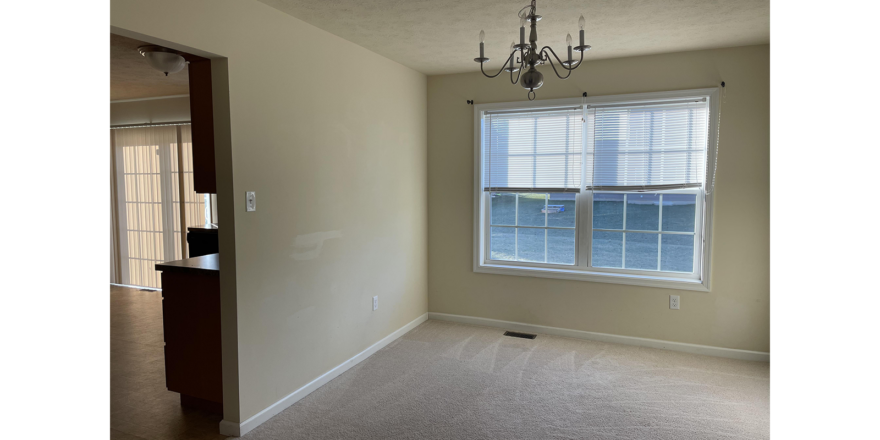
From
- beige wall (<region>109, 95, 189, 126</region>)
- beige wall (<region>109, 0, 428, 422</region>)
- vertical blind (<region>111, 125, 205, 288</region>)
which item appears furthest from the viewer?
vertical blind (<region>111, 125, 205, 288</region>)

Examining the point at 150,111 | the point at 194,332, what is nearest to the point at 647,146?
the point at 194,332

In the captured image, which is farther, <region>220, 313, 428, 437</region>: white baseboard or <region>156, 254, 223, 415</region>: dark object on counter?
<region>156, 254, 223, 415</region>: dark object on counter

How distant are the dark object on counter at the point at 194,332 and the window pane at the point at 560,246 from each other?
2.71 m

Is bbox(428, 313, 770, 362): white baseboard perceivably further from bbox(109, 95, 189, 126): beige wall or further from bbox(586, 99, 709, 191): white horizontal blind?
bbox(109, 95, 189, 126): beige wall

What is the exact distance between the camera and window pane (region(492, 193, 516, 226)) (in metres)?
4.46

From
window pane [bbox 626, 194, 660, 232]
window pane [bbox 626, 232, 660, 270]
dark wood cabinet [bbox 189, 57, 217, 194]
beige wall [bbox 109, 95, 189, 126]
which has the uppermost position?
beige wall [bbox 109, 95, 189, 126]

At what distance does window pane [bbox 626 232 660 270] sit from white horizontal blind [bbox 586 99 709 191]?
1.34 ft

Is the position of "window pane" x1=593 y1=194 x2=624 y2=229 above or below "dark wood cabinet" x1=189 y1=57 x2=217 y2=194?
below

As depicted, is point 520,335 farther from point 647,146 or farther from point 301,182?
point 301,182

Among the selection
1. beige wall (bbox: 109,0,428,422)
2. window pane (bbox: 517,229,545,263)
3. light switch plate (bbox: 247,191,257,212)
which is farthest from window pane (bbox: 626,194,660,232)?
light switch plate (bbox: 247,191,257,212)

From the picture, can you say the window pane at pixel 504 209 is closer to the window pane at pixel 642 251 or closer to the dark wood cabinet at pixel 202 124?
the window pane at pixel 642 251

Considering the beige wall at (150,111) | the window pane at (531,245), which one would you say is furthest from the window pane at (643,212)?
the beige wall at (150,111)

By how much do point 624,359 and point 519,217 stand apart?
1.47 metres

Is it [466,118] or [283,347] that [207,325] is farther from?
[466,118]
